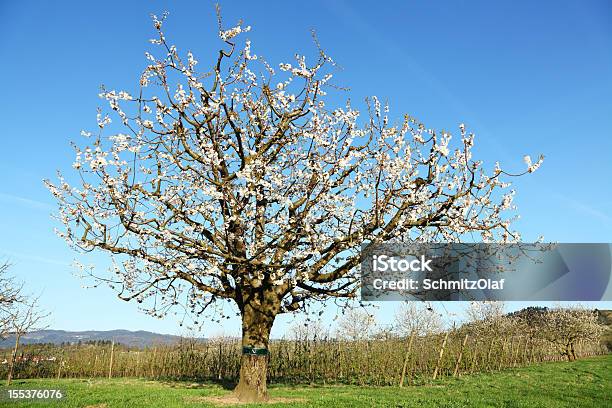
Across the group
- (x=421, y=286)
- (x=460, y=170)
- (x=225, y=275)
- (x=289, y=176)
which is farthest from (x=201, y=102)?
(x=421, y=286)

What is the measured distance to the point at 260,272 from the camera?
13133 mm

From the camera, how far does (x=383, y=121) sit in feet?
44.5

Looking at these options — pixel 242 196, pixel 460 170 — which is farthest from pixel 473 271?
pixel 242 196

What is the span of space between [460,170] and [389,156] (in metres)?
1.93

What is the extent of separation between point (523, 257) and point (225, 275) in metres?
8.45

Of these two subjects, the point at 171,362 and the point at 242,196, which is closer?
the point at 242,196

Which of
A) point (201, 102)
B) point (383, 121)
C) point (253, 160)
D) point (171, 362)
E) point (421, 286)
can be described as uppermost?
point (201, 102)

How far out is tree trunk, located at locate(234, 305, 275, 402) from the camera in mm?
13328

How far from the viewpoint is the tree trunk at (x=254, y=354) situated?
1333 cm

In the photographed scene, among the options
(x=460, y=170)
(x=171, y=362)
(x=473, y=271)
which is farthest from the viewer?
(x=171, y=362)

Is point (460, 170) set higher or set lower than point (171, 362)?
higher

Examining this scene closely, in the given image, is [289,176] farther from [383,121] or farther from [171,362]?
[171,362]

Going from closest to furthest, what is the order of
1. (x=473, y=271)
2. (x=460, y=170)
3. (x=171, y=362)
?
(x=460, y=170)
(x=473, y=271)
(x=171, y=362)

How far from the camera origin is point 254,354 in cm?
1354
